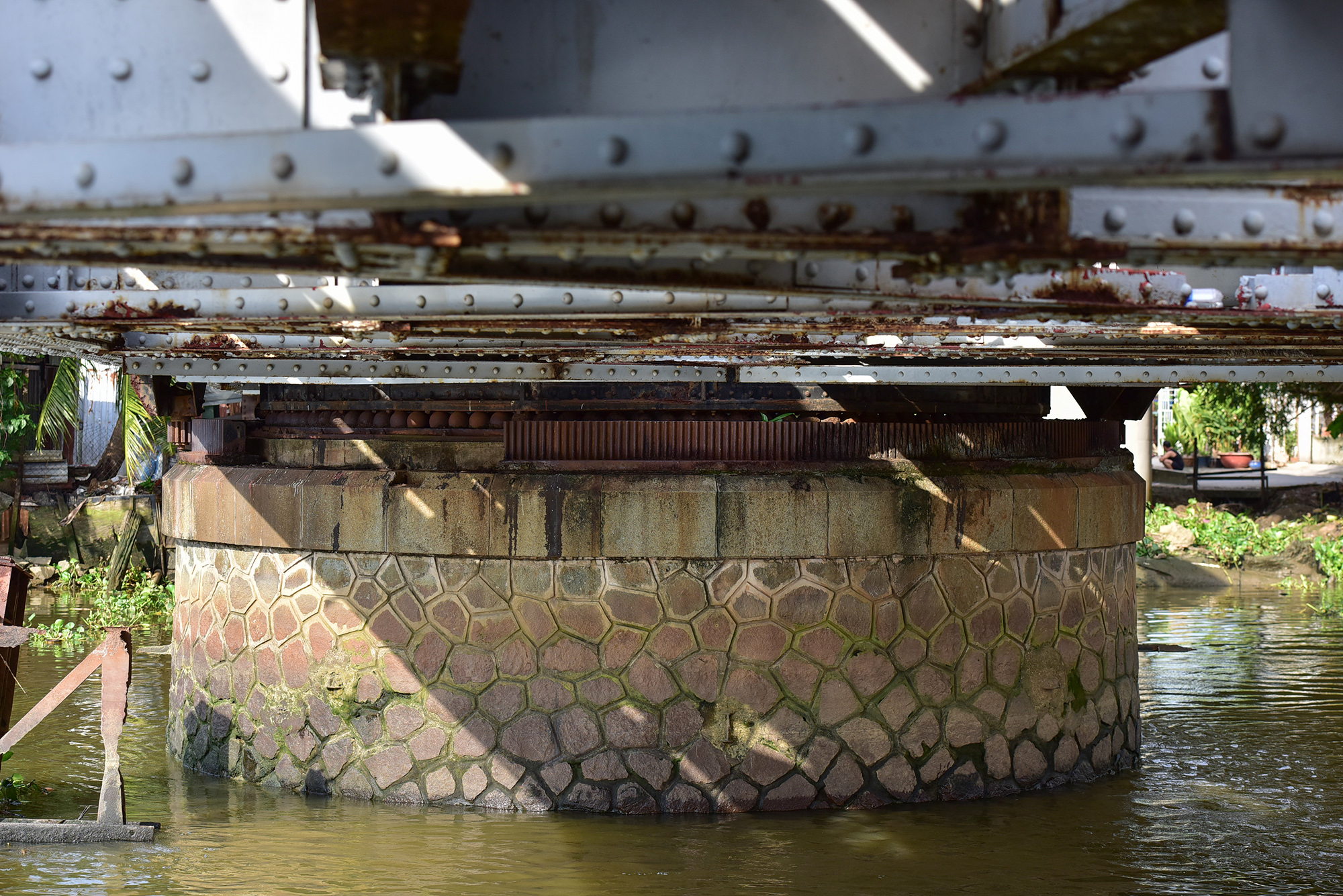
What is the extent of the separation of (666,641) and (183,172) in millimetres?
4648

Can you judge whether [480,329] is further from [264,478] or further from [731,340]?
[264,478]

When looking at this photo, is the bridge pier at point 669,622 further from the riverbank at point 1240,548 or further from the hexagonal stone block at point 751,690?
the riverbank at point 1240,548

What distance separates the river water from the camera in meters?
5.59

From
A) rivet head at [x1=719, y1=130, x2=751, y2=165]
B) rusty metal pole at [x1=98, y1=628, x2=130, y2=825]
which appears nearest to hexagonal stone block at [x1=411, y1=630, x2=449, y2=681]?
rusty metal pole at [x1=98, y1=628, x2=130, y2=825]

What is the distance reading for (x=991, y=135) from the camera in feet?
Answer: 6.53

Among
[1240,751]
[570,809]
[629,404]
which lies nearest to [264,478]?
[629,404]

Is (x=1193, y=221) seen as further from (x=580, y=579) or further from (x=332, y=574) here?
(x=332, y=574)

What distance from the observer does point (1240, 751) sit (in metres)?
7.90

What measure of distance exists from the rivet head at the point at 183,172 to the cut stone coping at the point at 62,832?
15.8ft

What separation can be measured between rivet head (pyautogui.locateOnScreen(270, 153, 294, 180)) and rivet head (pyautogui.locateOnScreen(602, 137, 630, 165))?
54cm

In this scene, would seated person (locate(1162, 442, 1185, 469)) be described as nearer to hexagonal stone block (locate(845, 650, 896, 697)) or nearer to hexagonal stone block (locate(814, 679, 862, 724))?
hexagonal stone block (locate(845, 650, 896, 697))

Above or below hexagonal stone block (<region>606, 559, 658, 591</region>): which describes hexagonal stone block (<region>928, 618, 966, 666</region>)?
below

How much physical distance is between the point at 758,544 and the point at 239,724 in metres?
3.16

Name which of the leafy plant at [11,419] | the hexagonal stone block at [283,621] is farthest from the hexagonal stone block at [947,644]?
the leafy plant at [11,419]
